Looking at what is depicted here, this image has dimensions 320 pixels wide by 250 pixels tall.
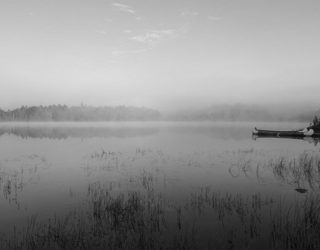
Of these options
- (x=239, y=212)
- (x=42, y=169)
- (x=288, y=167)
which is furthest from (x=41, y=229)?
(x=288, y=167)

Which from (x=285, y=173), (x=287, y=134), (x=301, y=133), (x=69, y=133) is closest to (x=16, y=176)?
(x=285, y=173)

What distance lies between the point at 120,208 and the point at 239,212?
21.0ft

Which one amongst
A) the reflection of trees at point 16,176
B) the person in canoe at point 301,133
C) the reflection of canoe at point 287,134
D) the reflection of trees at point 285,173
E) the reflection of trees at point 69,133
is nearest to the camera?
the reflection of trees at point 16,176

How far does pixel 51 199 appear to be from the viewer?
565 inches

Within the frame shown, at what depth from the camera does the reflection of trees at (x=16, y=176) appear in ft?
50.0

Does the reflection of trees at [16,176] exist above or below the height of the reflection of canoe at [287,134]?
A: below

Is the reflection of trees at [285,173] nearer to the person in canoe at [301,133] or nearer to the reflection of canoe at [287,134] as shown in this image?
the reflection of canoe at [287,134]

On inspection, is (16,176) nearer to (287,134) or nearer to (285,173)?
(285,173)

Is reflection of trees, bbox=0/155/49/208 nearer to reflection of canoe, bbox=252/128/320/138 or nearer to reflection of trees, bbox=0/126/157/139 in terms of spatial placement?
reflection of trees, bbox=0/126/157/139

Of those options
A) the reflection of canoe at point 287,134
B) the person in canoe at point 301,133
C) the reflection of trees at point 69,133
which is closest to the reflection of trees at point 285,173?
the reflection of canoe at point 287,134

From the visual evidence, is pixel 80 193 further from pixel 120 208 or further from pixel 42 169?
pixel 42 169

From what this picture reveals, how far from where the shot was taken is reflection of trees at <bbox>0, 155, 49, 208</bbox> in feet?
50.0

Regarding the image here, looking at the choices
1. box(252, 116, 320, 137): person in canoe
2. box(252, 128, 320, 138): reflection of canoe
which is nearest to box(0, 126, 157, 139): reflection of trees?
box(252, 128, 320, 138): reflection of canoe

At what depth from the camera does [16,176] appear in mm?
19812
